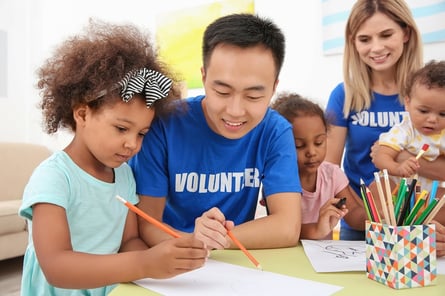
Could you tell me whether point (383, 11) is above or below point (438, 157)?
above

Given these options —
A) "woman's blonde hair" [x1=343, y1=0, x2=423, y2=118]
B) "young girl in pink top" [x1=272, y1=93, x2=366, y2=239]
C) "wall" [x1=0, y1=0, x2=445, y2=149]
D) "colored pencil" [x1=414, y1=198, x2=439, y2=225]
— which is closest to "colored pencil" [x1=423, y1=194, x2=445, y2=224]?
"colored pencil" [x1=414, y1=198, x2=439, y2=225]

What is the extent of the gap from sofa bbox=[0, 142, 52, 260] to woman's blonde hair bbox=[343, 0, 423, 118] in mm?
2272

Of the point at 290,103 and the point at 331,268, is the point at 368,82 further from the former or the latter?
the point at 331,268

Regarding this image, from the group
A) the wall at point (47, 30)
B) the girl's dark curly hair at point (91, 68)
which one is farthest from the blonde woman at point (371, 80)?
the wall at point (47, 30)

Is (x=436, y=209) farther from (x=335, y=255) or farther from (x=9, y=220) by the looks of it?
(x=9, y=220)

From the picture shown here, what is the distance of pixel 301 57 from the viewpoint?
9.54ft

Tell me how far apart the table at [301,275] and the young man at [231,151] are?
2.0 inches

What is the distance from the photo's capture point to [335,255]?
83 centimetres

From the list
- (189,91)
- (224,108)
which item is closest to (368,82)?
(224,108)

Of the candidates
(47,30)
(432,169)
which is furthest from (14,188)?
(432,169)

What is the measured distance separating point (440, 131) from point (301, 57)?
70.4 inches

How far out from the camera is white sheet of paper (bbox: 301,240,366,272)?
0.74 meters

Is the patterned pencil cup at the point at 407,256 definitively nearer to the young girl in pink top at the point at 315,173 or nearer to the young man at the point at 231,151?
the young man at the point at 231,151

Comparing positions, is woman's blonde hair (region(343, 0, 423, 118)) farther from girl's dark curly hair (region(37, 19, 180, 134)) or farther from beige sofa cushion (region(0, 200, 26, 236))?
beige sofa cushion (region(0, 200, 26, 236))
